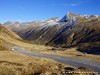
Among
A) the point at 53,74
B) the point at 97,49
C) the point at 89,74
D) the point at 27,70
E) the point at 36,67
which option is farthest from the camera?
the point at 97,49

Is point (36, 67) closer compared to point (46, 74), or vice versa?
point (46, 74)

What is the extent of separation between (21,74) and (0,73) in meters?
4.07

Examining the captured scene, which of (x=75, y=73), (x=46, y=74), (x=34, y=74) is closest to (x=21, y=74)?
(x=34, y=74)

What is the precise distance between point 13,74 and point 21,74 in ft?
7.80

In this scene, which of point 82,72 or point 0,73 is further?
point 82,72

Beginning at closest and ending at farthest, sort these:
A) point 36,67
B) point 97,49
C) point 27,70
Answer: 1. point 27,70
2. point 36,67
3. point 97,49

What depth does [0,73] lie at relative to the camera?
35.8 metres

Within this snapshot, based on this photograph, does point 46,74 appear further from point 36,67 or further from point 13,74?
point 36,67

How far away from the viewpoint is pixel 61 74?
3559 centimetres

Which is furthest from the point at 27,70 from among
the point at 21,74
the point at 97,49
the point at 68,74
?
the point at 97,49

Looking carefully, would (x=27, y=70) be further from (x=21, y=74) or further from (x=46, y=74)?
(x=46, y=74)

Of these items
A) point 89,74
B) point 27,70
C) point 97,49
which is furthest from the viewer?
point 97,49

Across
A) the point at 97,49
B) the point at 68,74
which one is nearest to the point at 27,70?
the point at 68,74

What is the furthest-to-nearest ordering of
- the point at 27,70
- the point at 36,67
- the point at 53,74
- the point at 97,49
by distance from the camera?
1. the point at 97,49
2. the point at 36,67
3. the point at 27,70
4. the point at 53,74
